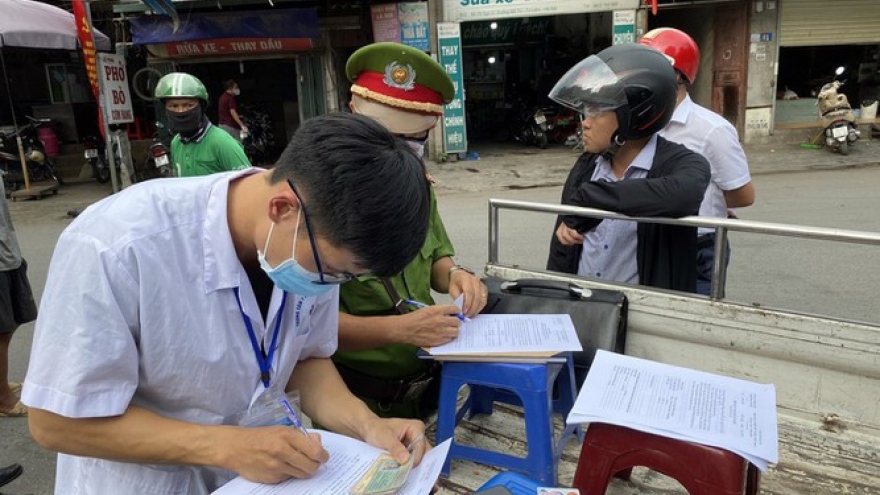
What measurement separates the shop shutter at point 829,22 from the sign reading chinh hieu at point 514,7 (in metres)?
3.27

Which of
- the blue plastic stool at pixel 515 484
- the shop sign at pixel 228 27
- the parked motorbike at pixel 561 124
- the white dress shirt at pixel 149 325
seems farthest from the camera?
the parked motorbike at pixel 561 124

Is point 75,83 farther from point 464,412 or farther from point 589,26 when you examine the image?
point 464,412

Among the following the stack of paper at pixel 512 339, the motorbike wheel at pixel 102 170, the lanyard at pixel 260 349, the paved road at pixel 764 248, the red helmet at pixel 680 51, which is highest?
the red helmet at pixel 680 51

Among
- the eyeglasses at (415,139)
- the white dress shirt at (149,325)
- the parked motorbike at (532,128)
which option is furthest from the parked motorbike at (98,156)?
the white dress shirt at (149,325)

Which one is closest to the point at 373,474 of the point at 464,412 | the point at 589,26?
the point at 464,412

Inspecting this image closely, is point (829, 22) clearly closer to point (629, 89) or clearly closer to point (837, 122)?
point (837, 122)

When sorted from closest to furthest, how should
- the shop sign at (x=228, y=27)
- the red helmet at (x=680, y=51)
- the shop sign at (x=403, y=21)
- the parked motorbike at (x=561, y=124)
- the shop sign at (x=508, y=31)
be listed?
the red helmet at (x=680, y=51) → the shop sign at (x=228, y=27) → the shop sign at (x=403, y=21) → the parked motorbike at (x=561, y=124) → the shop sign at (x=508, y=31)

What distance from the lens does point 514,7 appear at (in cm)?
1094

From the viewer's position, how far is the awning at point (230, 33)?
1012 cm

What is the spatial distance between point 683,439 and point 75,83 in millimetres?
14929

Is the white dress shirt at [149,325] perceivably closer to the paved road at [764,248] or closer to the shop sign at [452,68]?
the paved road at [764,248]

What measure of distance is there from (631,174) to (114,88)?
8.89 metres

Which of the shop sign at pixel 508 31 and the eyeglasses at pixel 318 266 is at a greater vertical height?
the shop sign at pixel 508 31

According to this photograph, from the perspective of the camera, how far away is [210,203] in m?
1.13
